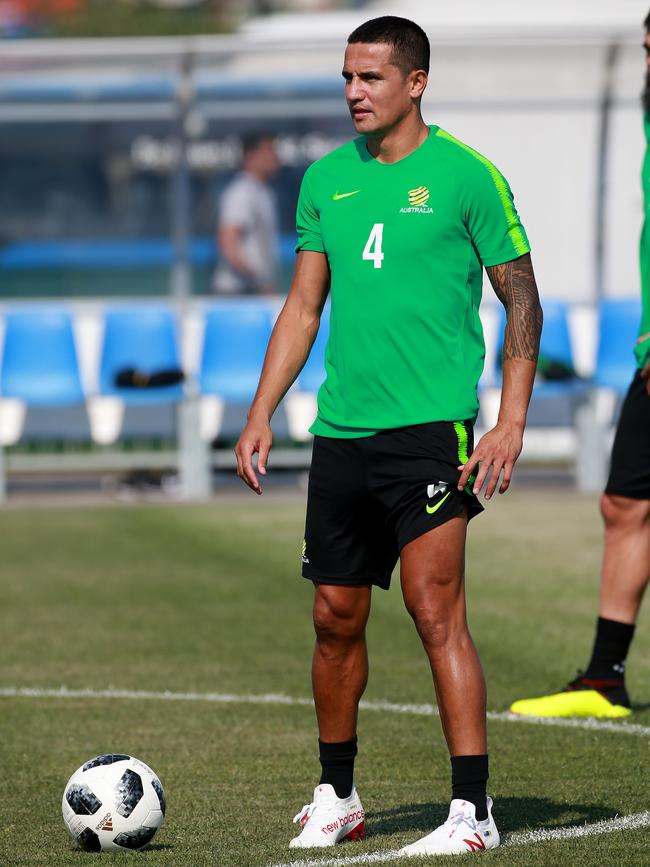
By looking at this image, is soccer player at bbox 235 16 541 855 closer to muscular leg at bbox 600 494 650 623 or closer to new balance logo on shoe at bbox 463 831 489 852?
new balance logo on shoe at bbox 463 831 489 852

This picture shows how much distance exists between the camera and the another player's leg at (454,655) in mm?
4680

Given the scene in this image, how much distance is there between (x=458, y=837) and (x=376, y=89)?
2.01 m

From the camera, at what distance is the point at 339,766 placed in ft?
16.3

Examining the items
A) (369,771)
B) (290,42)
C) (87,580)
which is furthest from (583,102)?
(369,771)

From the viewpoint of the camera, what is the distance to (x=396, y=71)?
15.9 ft

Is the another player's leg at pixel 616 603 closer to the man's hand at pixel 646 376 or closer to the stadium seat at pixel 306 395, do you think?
the man's hand at pixel 646 376

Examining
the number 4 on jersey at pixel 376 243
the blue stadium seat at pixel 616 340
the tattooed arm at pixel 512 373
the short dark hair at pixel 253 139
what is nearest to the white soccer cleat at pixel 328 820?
the tattooed arm at pixel 512 373

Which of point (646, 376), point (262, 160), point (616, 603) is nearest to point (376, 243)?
point (646, 376)

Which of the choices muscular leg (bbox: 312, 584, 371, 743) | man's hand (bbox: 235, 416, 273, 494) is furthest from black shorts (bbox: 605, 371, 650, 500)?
man's hand (bbox: 235, 416, 273, 494)

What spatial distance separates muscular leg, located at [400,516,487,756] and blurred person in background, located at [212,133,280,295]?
11272mm

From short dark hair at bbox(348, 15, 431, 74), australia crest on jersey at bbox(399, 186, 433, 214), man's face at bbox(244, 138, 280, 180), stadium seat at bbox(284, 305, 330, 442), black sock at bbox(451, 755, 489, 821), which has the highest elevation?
short dark hair at bbox(348, 15, 431, 74)

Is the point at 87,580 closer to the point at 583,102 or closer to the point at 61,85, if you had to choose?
the point at 61,85

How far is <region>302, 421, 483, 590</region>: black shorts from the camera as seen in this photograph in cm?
477

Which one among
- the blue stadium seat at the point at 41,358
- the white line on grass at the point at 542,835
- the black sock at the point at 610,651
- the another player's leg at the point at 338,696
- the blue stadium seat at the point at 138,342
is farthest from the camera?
the blue stadium seat at the point at 138,342
